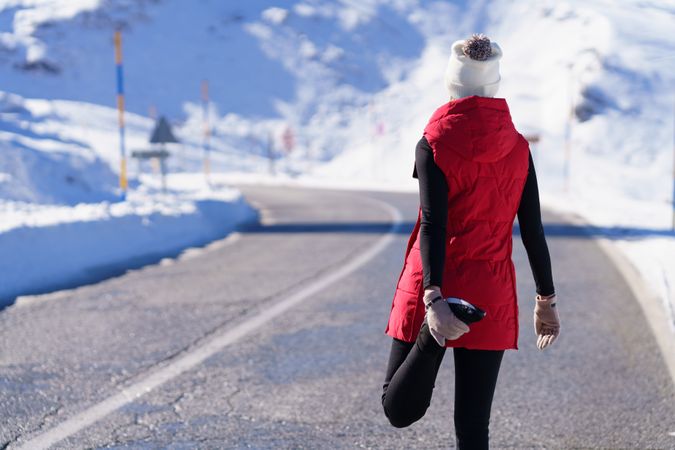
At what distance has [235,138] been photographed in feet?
312

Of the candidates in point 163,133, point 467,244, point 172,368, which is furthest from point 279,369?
point 163,133

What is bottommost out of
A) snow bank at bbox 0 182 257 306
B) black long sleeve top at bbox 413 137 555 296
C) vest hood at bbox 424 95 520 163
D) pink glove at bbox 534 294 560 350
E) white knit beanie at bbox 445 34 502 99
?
snow bank at bbox 0 182 257 306

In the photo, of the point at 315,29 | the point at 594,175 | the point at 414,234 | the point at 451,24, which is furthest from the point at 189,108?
the point at 414,234

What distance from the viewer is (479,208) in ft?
8.82

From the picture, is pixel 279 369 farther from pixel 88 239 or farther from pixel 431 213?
pixel 88 239

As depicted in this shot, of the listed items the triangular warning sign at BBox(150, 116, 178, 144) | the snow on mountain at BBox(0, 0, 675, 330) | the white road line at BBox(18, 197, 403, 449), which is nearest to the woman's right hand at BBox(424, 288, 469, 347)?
the white road line at BBox(18, 197, 403, 449)

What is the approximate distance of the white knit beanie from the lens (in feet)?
8.89

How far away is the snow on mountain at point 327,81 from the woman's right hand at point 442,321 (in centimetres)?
3349

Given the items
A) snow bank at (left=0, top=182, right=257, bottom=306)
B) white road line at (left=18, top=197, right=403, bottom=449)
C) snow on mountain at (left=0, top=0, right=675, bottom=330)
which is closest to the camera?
white road line at (left=18, top=197, right=403, bottom=449)

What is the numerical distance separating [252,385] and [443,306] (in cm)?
273

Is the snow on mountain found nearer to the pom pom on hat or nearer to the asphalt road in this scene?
the asphalt road

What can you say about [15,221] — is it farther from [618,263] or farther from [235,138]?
[235,138]

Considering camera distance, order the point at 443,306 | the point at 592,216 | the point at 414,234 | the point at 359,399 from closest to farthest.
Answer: the point at 443,306
the point at 414,234
the point at 359,399
the point at 592,216

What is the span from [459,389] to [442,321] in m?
0.41
